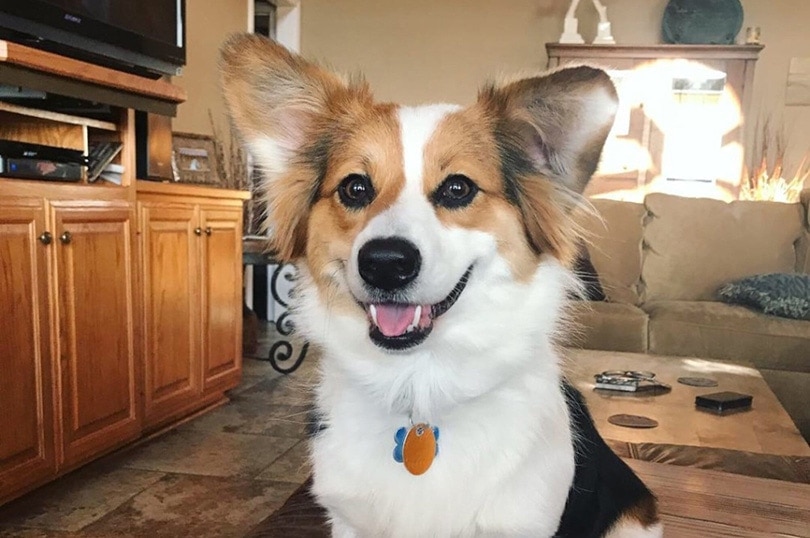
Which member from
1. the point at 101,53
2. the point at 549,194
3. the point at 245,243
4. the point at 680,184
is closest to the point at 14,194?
the point at 101,53

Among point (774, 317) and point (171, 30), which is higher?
point (171, 30)

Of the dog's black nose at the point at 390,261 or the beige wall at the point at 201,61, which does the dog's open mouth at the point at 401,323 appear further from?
the beige wall at the point at 201,61

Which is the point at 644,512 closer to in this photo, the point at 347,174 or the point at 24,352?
the point at 347,174

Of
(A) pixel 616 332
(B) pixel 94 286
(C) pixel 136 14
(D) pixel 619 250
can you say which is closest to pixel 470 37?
(D) pixel 619 250

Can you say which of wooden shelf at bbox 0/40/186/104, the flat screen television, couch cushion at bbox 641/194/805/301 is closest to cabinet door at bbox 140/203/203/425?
wooden shelf at bbox 0/40/186/104

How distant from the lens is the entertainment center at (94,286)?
2.09 meters

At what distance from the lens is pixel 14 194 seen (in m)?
2.06

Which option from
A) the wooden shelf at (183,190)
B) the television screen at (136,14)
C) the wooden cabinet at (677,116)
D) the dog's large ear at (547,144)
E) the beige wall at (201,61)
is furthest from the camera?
the wooden cabinet at (677,116)

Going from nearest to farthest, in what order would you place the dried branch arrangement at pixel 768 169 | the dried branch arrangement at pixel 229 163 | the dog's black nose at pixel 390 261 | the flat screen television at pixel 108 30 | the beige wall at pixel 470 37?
the dog's black nose at pixel 390 261, the flat screen television at pixel 108 30, the dried branch arrangement at pixel 229 163, the dried branch arrangement at pixel 768 169, the beige wall at pixel 470 37

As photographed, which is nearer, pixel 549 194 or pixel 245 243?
pixel 549 194

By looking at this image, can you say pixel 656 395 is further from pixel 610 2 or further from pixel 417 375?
pixel 610 2

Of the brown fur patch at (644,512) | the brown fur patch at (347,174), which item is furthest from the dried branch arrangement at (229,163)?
the brown fur patch at (644,512)

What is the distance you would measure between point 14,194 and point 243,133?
1.05 m

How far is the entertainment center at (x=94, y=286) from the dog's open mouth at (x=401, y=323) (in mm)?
1366
